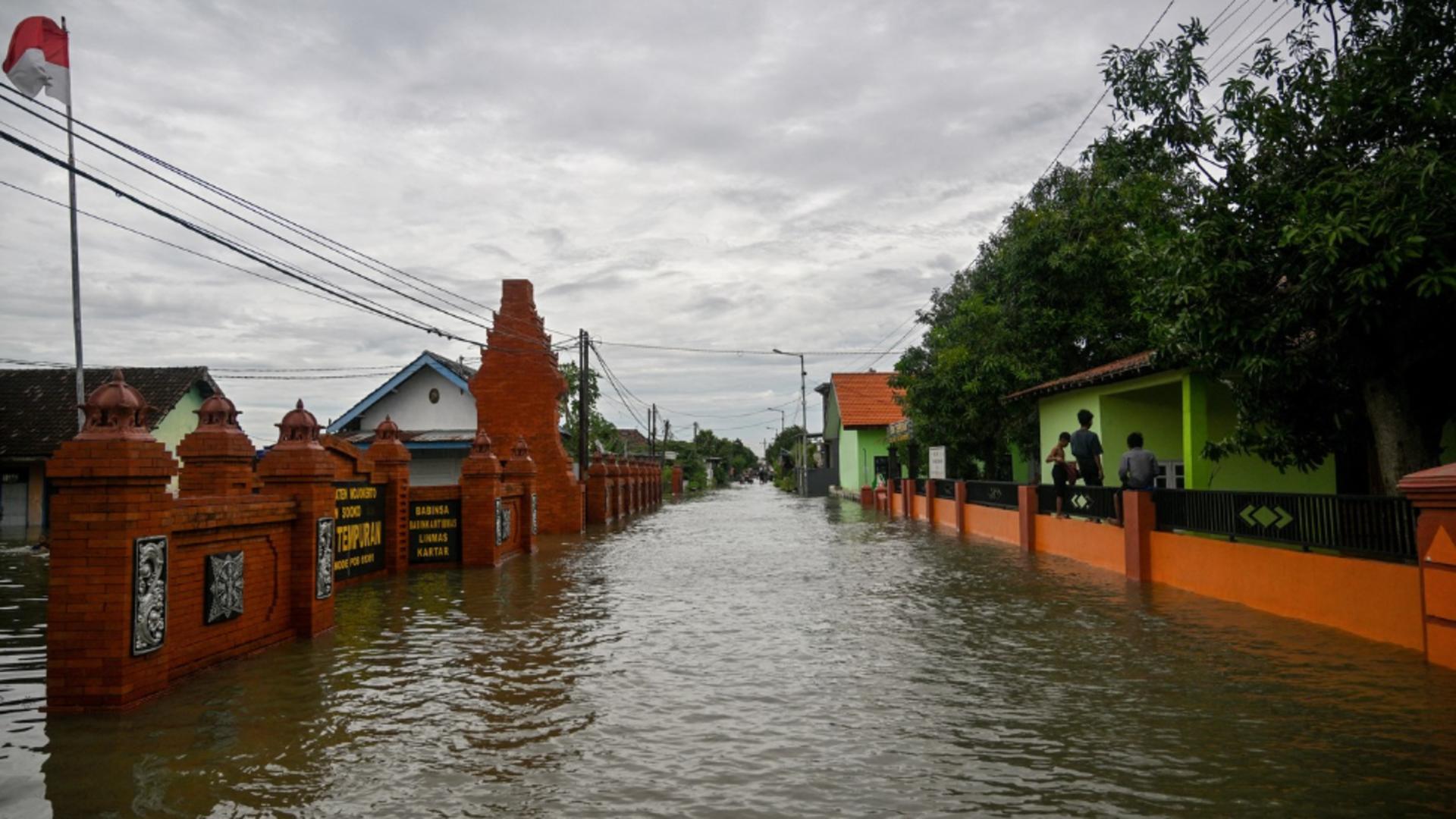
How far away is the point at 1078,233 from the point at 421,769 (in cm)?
2011

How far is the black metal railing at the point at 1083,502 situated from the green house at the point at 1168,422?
1189 millimetres

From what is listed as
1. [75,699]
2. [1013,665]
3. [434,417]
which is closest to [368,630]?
[75,699]

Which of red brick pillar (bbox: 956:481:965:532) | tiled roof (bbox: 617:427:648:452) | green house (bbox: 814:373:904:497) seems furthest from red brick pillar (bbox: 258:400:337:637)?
tiled roof (bbox: 617:427:648:452)

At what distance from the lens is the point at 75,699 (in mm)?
6734

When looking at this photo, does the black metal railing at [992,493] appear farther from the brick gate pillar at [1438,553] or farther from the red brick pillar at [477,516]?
the brick gate pillar at [1438,553]

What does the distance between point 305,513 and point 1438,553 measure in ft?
32.7

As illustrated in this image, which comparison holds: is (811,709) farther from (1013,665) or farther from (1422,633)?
(1422,633)

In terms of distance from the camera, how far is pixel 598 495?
3153 cm

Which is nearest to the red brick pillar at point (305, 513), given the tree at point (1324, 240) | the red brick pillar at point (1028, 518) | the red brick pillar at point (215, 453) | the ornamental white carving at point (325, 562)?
the ornamental white carving at point (325, 562)

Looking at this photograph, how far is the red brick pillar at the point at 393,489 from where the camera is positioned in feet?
51.5

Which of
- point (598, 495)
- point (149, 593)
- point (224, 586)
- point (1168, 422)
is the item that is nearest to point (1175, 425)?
point (1168, 422)

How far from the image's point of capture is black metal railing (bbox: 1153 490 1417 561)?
28.7 feet

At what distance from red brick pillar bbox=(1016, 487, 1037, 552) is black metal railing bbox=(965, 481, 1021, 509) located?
917 millimetres

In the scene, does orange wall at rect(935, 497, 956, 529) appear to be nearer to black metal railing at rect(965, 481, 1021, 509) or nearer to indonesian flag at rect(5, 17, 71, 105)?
black metal railing at rect(965, 481, 1021, 509)
